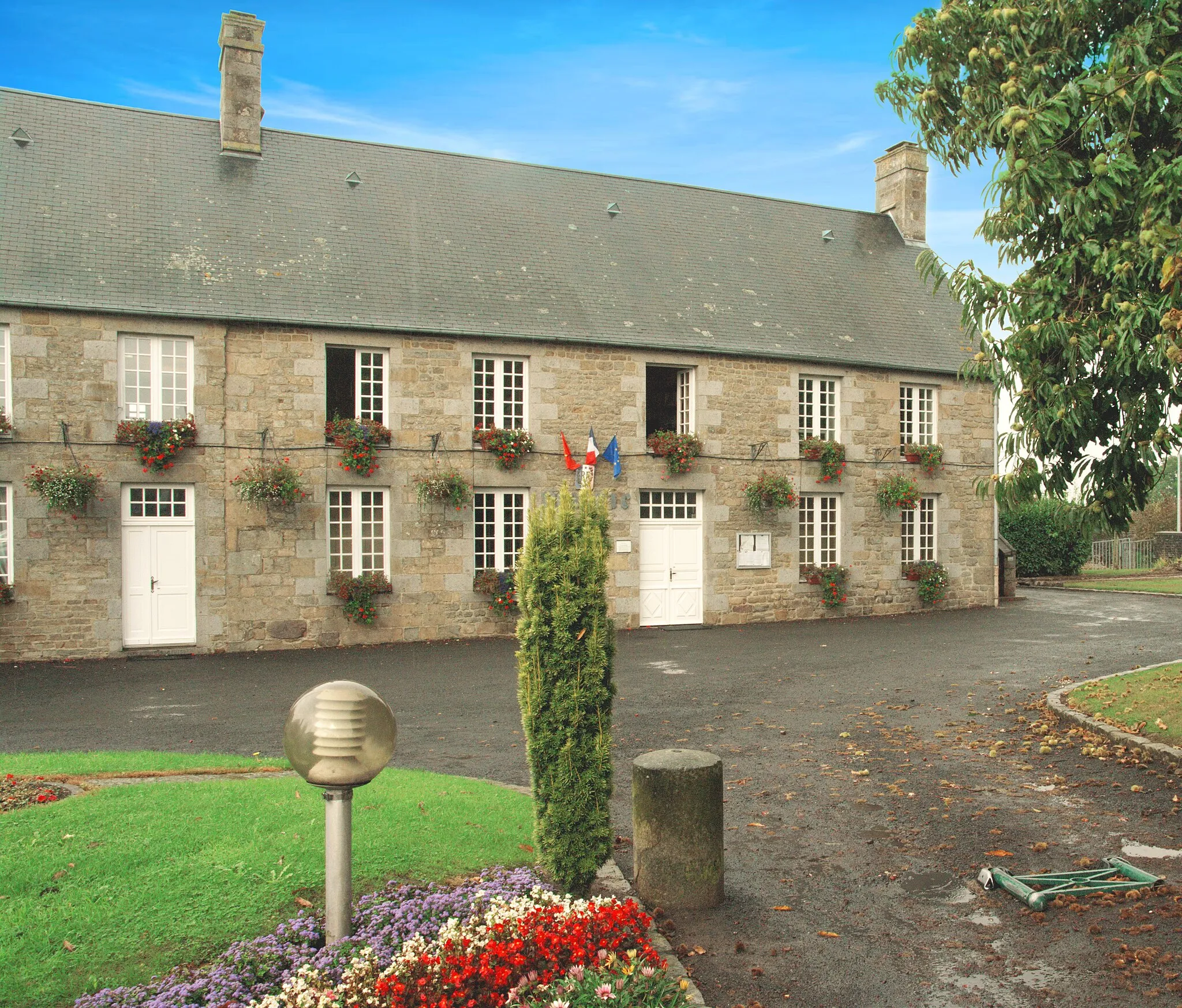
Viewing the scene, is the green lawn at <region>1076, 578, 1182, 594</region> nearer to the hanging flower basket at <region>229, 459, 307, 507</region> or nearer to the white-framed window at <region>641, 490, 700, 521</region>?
the white-framed window at <region>641, 490, 700, 521</region>

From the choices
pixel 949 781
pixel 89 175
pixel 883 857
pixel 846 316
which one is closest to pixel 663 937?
pixel 883 857

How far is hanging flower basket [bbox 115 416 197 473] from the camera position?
14.7 metres

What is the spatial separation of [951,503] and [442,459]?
11637 millimetres

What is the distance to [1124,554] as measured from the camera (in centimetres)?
3550

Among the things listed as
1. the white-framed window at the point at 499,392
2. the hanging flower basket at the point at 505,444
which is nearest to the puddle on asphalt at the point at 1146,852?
the hanging flower basket at the point at 505,444

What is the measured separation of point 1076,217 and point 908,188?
19095 millimetres

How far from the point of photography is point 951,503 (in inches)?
845

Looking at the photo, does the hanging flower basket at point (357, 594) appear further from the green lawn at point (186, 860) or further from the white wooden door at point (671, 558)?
the green lawn at point (186, 860)

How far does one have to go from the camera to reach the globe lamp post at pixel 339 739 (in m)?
Result: 3.82

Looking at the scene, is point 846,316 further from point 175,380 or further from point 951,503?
point 175,380

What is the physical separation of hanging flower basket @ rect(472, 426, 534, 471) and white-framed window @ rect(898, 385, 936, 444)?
8966 millimetres

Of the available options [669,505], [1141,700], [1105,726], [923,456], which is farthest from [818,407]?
[1105,726]

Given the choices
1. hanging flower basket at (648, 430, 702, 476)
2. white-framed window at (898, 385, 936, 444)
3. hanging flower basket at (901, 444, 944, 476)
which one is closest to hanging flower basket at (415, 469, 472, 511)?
hanging flower basket at (648, 430, 702, 476)

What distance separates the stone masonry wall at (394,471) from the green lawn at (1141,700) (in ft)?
28.6
